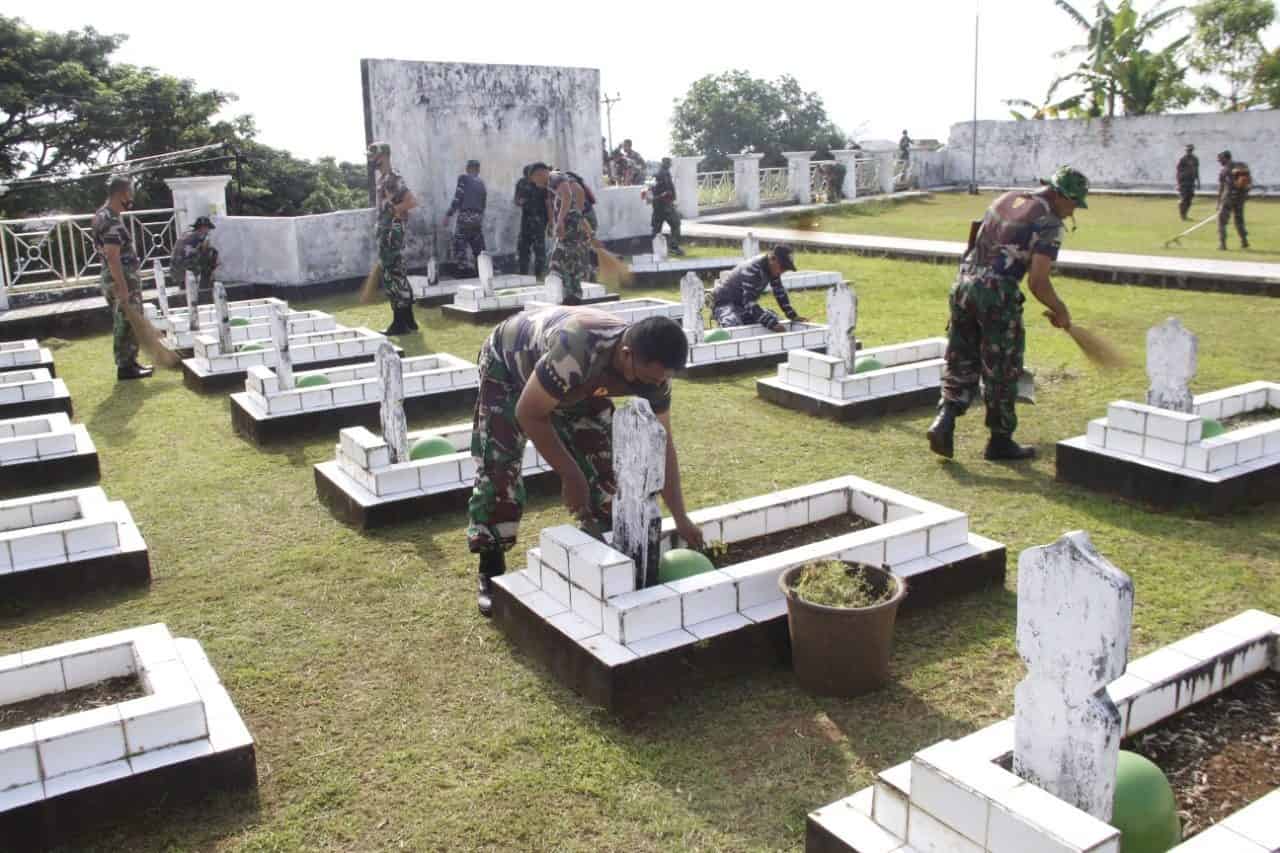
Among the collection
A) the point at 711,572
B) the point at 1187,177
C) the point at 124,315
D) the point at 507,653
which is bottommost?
the point at 507,653

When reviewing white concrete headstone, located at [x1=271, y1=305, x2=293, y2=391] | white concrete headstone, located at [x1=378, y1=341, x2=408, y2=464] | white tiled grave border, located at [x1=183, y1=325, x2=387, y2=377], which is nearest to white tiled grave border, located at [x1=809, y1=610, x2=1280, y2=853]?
white concrete headstone, located at [x1=378, y1=341, x2=408, y2=464]

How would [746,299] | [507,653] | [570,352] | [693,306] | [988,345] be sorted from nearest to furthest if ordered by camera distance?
[570,352] < [507,653] < [988,345] < [693,306] < [746,299]

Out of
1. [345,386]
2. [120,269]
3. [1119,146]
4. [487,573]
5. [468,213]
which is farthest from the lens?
[1119,146]

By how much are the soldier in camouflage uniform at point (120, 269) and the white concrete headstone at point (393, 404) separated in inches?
173

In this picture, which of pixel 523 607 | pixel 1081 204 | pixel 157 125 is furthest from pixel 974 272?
pixel 157 125

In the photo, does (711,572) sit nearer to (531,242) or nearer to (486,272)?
(486,272)

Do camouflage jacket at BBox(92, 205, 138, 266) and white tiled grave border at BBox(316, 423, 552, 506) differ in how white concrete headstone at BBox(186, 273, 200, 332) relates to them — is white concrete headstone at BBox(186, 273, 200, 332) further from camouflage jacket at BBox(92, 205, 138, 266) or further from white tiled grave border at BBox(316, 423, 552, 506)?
white tiled grave border at BBox(316, 423, 552, 506)

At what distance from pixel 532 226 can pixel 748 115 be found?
88.6 ft

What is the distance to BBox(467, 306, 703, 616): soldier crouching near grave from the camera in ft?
12.8

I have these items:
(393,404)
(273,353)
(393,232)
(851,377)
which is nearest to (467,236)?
(393,232)

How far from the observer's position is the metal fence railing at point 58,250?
45.0 ft

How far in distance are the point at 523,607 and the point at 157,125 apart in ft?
76.7

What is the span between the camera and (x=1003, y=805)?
2631 mm

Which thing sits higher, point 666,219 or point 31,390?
point 666,219
